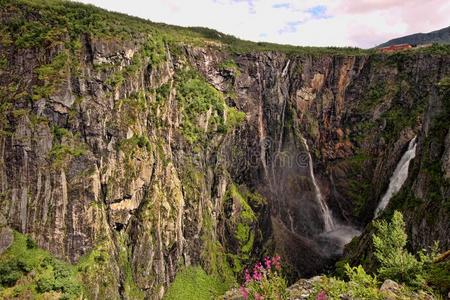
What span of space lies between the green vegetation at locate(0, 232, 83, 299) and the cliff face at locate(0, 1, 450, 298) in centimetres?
101

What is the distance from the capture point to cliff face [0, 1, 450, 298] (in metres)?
31.6

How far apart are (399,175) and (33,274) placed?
36.4m

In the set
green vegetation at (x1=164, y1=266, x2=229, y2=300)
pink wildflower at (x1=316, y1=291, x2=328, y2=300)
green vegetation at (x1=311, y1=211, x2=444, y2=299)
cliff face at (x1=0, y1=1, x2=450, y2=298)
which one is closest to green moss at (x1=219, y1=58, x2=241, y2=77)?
cliff face at (x1=0, y1=1, x2=450, y2=298)

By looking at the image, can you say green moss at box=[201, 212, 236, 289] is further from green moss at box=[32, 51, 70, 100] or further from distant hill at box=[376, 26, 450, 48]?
distant hill at box=[376, 26, 450, 48]

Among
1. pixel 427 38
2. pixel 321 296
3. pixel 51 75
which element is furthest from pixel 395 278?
pixel 427 38

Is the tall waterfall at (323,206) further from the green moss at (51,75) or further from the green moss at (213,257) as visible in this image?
the green moss at (51,75)

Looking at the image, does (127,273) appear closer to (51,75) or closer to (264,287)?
(51,75)

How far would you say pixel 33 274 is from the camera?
2900 centimetres

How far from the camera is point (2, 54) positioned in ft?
109

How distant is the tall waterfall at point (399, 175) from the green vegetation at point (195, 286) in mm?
18373

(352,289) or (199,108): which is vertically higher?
(199,108)

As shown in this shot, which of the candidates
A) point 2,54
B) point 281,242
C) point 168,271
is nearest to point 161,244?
point 168,271

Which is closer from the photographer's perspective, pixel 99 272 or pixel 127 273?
pixel 99 272

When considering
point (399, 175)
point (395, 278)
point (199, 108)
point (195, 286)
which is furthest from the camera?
point (199, 108)
